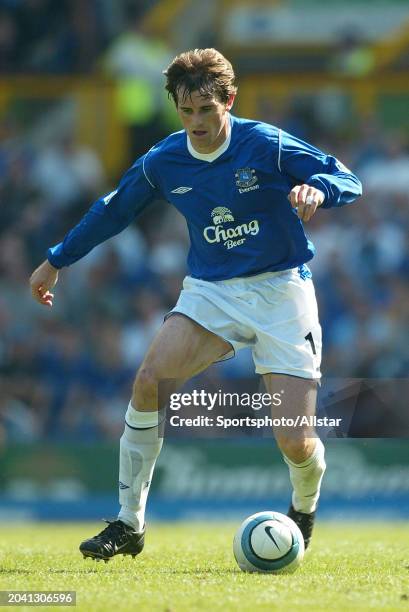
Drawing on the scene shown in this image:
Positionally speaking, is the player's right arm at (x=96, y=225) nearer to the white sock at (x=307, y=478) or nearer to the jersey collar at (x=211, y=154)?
the jersey collar at (x=211, y=154)

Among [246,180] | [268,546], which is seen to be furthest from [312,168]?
[268,546]

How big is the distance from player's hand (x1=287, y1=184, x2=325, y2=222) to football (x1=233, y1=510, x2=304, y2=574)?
1.59 meters

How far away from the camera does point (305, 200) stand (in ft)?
18.8

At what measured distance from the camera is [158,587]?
5395mm

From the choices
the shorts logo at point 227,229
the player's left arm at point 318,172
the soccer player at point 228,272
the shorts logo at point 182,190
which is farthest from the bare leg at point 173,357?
the player's left arm at point 318,172

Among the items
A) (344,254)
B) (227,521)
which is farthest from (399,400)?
(344,254)

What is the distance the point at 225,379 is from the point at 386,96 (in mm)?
5792

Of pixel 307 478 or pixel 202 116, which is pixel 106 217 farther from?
pixel 307 478

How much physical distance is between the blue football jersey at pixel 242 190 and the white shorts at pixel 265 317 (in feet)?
0.29

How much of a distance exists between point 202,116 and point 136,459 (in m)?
1.91

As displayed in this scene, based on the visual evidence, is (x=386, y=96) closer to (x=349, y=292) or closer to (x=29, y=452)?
(x=349, y=292)

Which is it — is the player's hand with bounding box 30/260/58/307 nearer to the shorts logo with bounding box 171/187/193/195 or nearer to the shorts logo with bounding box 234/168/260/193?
the shorts logo with bounding box 171/187/193/195

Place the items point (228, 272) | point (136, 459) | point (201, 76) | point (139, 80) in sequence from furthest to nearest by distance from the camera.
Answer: point (139, 80) → point (228, 272) → point (136, 459) → point (201, 76)

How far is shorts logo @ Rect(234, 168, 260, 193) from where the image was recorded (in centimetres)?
645
